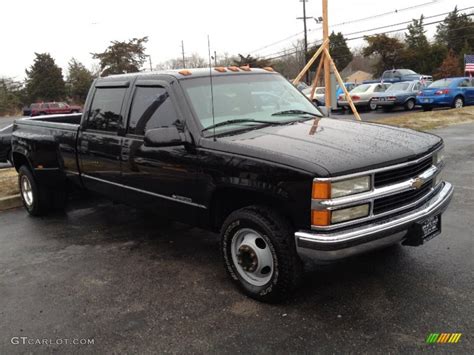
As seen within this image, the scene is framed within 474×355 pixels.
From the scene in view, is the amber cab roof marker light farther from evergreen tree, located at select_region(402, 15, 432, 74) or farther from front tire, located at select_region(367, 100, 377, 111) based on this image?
evergreen tree, located at select_region(402, 15, 432, 74)

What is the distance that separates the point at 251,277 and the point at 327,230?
0.89 metres

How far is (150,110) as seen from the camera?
4.55 metres

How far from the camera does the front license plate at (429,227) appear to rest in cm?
353

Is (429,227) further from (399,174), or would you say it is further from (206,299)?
(206,299)

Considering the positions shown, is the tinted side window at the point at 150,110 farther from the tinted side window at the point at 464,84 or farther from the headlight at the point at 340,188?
the tinted side window at the point at 464,84

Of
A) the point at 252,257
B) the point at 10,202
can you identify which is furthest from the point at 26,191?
the point at 252,257

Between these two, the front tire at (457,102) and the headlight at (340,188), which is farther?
the front tire at (457,102)

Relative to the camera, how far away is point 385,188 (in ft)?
11.0

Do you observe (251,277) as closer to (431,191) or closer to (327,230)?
(327,230)

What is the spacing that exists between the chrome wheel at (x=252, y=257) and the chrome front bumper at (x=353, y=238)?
1.32 feet

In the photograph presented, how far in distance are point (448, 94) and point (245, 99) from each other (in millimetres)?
18970

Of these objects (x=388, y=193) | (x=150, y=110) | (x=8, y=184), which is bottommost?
(x=8, y=184)

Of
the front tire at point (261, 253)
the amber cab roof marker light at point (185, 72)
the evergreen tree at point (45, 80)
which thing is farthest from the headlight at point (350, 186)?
the evergreen tree at point (45, 80)

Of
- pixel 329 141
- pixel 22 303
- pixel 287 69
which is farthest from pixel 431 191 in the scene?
pixel 287 69
